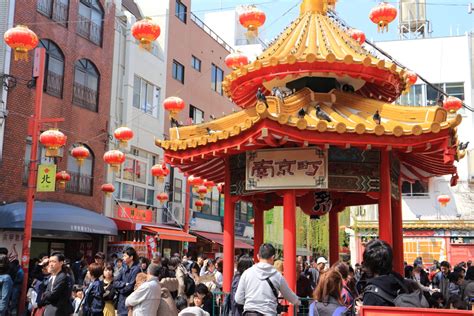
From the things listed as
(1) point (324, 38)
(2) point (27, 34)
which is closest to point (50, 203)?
(2) point (27, 34)

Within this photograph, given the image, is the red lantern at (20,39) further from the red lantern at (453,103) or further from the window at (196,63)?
the window at (196,63)

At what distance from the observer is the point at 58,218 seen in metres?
19.4

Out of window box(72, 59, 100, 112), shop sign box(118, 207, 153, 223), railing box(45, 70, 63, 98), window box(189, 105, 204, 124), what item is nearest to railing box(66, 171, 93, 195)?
shop sign box(118, 207, 153, 223)

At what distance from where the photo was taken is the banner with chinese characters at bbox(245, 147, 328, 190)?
374 inches

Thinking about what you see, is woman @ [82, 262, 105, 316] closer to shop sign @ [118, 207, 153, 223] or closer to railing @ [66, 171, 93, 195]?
railing @ [66, 171, 93, 195]

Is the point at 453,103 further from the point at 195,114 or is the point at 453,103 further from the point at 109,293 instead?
the point at 195,114

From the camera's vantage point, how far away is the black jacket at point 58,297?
785 cm

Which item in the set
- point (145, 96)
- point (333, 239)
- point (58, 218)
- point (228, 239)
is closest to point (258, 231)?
point (228, 239)

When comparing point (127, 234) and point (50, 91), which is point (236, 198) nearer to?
point (50, 91)

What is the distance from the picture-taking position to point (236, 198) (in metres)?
10.9

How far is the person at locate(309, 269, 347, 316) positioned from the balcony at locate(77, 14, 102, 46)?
20.0 m

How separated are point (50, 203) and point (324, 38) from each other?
13596 millimetres

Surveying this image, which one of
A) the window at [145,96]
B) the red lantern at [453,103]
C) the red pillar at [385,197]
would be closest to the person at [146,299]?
the red pillar at [385,197]

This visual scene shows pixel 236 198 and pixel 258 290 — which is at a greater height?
pixel 236 198
